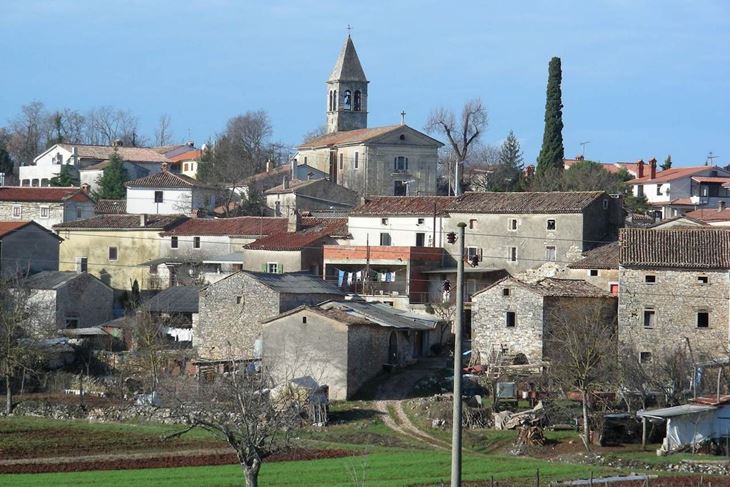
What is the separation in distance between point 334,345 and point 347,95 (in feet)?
183

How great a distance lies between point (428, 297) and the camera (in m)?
64.2

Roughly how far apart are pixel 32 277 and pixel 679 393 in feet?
100.0

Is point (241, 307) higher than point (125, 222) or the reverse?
the reverse

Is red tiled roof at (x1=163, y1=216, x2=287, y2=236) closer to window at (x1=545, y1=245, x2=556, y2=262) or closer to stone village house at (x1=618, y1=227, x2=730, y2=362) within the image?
window at (x1=545, y1=245, x2=556, y2=262)

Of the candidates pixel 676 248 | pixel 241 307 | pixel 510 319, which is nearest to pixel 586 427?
pixel 510 319

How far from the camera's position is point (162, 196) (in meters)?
85.7

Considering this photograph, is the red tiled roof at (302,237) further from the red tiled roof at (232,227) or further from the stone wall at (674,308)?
the stone wall at (674,308)

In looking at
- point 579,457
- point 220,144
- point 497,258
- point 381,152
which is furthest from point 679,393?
point 220,144

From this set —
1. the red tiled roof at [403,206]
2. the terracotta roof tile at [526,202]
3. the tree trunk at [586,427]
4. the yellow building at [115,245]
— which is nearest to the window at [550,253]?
the terracotta roof tile at [526,202]

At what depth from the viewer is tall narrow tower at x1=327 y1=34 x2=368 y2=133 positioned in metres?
106

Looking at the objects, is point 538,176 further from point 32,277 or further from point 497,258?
point 32,277

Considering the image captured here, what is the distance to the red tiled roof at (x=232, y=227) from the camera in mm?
73625

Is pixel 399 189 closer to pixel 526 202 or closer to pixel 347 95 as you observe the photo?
pixel 347 95

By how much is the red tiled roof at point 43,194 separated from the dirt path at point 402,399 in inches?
1243
